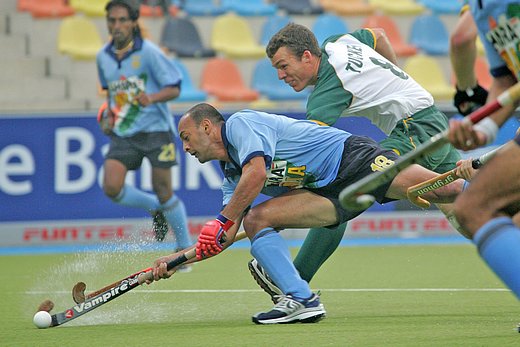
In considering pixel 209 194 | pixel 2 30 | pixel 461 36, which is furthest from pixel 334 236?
pixel 2 30

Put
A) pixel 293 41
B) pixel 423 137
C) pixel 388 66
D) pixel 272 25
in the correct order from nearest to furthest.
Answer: pixel 293 41 < pixel 423 137 < pixel 388 66 < pixel 272 25

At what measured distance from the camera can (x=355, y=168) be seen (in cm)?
532

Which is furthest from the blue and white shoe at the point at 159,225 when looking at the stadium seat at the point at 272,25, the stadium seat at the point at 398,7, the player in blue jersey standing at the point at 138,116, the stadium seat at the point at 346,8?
the stadium seat at the point at 398,7

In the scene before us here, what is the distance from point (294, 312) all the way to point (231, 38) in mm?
8323

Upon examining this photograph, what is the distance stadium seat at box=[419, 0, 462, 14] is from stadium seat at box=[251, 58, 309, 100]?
2655 millimetres

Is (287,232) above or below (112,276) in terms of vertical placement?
below

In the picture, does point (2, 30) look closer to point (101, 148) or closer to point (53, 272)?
point (101, 148)

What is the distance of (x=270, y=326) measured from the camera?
5016 mm

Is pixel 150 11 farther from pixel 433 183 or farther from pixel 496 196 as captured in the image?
pixel 496 196

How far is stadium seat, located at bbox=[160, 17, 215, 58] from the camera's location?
12.5m

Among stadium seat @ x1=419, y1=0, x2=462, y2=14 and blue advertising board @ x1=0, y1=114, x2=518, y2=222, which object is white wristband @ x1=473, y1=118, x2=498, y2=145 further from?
stadium seat @ x1=419, y1=0, x2=462, y2=14

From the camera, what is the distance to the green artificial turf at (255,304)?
4.64m

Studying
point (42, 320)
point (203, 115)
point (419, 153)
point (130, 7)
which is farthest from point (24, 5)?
point (419, 153)

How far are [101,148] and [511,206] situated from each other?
6.49 m
